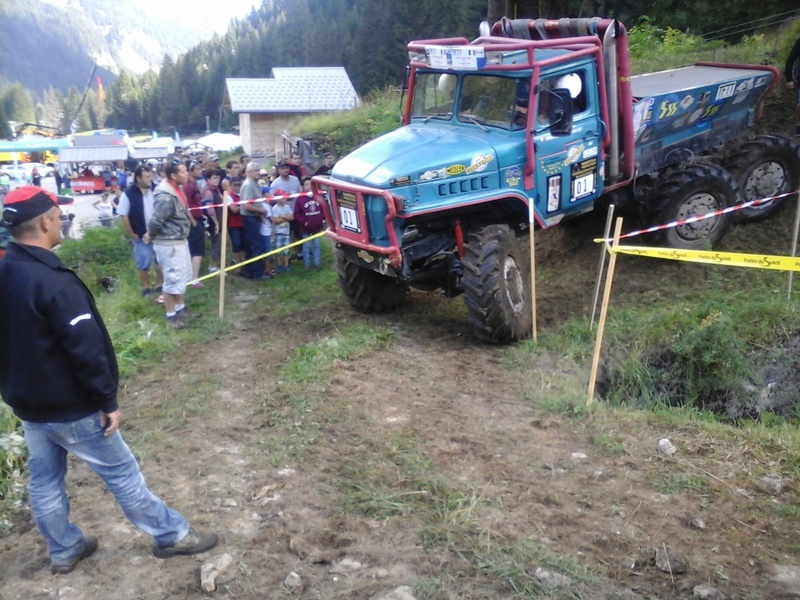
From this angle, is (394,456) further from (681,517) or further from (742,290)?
(742,290)

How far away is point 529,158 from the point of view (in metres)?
7.35

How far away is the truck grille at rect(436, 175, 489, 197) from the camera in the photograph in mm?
7047

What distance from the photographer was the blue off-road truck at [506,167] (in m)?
7.10

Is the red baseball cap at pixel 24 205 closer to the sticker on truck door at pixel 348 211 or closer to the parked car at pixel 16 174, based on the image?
the sticker on truck door at pixel 348 211

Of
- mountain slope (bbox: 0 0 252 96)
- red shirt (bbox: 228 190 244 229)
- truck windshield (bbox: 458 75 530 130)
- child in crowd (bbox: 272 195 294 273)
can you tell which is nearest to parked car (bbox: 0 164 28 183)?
red shirt (bbox: 228 190 244 229)

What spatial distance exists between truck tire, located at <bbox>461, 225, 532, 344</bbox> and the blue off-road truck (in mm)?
13

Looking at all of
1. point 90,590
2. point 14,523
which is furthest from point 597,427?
point 14,523

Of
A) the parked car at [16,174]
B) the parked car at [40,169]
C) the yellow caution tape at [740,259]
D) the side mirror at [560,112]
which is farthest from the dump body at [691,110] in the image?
the parked car at [40,169]

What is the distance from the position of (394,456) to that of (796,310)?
4.51 meters

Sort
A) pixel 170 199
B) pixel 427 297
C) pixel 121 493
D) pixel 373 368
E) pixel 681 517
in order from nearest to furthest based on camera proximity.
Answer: pixel 121 493 < pixel 681 517 < pixel 373 368 < pixel 170 199 < pixel 427 297

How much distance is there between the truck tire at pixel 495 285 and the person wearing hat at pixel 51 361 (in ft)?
13.0

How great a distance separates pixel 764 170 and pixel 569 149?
340 cm

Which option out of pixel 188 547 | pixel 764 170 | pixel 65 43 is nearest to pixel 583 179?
pixel 764 170

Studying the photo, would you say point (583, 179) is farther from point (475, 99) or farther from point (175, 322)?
point (175, 322)
